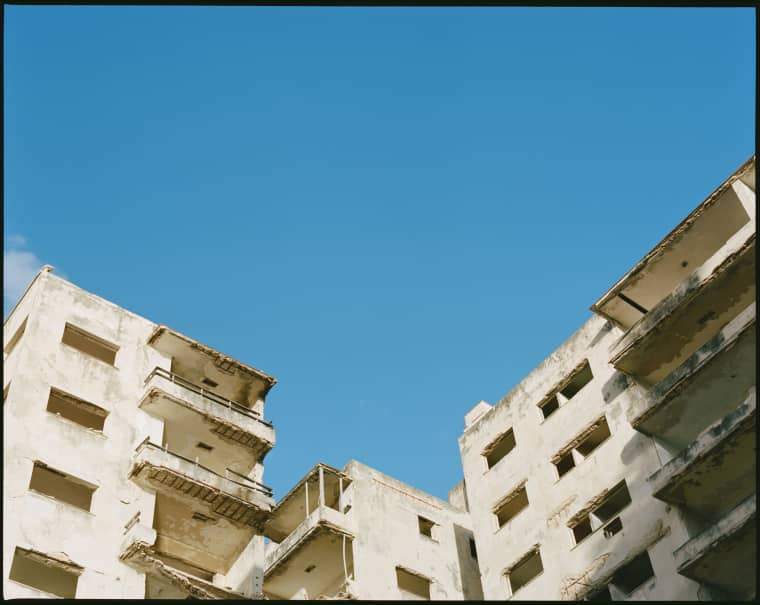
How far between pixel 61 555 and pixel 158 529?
5.67 m

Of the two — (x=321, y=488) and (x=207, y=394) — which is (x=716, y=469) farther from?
(x=207, y=394)

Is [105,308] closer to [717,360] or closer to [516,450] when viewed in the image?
[516,450]

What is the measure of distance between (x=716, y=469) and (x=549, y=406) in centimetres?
1003

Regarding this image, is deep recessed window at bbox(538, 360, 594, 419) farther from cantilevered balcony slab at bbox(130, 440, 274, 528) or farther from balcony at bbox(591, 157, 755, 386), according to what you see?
cantilevered balcony slab at bbox(130, 440, 274, 528)

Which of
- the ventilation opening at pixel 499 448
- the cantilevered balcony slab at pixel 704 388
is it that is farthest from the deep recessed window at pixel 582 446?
the ventilation opening at pixel 499 448

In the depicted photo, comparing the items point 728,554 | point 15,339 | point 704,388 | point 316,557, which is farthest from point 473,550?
point 15,339

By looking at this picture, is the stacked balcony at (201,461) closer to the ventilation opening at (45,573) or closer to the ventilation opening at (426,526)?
the ventilation opening at (45,573)

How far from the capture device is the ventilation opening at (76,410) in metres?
37.2

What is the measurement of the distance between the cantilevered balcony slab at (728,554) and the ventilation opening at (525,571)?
24.2ft

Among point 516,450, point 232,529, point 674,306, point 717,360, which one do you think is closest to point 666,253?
point 674,306

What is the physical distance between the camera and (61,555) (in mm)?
32625

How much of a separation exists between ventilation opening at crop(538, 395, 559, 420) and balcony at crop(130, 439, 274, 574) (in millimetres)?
10699

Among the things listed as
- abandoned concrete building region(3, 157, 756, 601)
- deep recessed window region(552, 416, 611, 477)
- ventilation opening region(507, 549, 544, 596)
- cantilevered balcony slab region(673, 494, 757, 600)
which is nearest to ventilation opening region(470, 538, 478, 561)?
abandoned concrete building region(3, 157, 756, 601)

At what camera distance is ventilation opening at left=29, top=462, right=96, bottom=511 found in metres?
34.6
